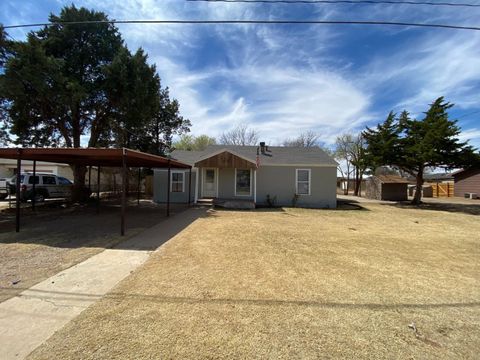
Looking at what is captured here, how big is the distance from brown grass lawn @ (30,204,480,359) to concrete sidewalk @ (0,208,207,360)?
0.66ft

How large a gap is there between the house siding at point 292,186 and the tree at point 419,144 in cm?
542

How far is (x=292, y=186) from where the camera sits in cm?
1814

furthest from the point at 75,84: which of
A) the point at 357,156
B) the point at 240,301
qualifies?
the point at 357,156

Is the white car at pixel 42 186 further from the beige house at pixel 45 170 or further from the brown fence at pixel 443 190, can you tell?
the brown fence at pixel 443 190

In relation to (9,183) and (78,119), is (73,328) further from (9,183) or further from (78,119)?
(9,183)

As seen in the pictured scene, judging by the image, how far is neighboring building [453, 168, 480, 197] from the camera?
104ft

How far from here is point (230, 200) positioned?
1697 cm

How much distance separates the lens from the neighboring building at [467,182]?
3169 centimetres

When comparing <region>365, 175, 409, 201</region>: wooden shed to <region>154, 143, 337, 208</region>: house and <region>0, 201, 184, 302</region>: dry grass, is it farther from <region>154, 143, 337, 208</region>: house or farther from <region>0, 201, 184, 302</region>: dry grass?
<region>0, 201, 184, 302</region>: dry grass

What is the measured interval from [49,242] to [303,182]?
14.0 meters

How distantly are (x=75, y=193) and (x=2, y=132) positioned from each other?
211 inches

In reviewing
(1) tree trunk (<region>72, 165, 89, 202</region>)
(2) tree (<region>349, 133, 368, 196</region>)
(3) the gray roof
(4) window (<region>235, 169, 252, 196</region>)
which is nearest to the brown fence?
(2) tree (<region>349, 133, 368, 196</region>)

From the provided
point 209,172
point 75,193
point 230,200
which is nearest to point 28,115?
point 75,193

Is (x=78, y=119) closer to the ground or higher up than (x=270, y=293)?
higher up
